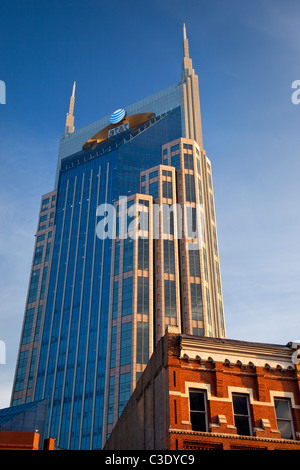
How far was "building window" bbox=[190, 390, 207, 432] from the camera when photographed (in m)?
26.5

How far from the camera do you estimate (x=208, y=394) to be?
89.7ft

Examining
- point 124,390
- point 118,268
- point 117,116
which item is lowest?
point 124,390

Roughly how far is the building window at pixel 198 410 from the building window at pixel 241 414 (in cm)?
184

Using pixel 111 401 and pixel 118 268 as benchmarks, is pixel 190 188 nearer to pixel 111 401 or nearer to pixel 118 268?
pixel 118 268

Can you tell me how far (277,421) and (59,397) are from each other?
86119mm

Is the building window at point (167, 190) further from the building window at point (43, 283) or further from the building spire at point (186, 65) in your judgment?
the building spire at point (186, 65)

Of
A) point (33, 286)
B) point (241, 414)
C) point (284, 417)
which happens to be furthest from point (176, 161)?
point (241, 414)

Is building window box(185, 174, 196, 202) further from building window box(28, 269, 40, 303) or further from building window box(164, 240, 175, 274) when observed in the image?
building window box(28, 269, 40, 303)

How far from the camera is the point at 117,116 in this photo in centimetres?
15438

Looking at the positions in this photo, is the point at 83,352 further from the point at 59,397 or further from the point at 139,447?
the point at 139,447

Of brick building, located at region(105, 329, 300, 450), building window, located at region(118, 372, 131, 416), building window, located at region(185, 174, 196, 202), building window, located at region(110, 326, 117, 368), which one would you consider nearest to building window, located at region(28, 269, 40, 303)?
building window, located at region(110, 326, 117, 368)

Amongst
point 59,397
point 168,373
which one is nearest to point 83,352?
point 59,397

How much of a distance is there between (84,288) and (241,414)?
94.5m
